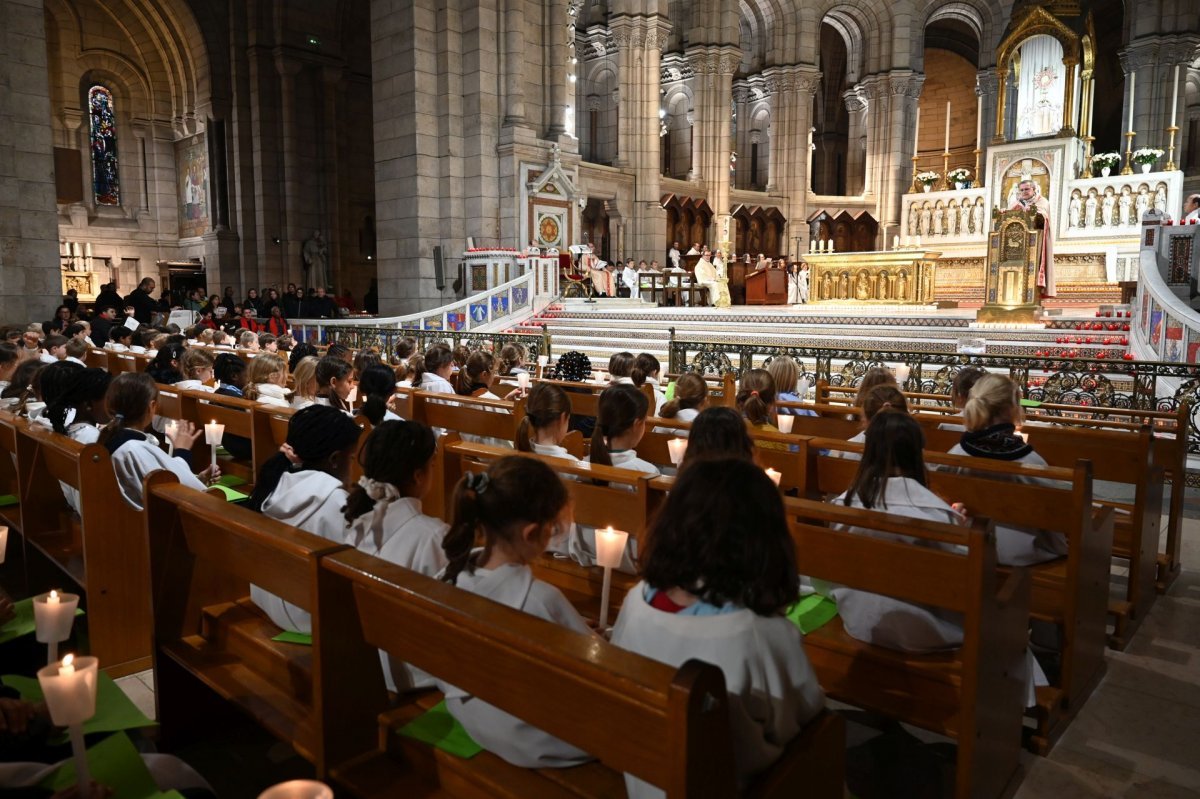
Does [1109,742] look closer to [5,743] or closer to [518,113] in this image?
→ [5,743]

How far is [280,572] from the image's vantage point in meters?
2.09

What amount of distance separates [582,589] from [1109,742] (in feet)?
6.49

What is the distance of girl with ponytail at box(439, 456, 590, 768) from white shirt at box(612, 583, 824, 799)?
0.33 m

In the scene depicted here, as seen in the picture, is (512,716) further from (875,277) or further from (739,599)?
(875,277)

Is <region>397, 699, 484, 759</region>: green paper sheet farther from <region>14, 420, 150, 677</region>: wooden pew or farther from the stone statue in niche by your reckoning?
the stone statue in niche

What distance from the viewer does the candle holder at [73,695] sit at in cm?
150

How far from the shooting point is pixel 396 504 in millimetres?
2518

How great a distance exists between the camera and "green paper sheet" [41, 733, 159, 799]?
67.9 inches

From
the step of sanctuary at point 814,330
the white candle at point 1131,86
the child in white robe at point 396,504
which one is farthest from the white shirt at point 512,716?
the white candle at point 1131,86

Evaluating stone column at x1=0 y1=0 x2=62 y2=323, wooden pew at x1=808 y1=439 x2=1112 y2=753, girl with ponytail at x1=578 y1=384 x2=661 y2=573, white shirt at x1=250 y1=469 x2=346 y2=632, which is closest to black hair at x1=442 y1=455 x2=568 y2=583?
white shirt at x1=250 y1=469 x2=346 y2=632

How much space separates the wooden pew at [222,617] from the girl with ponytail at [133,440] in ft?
2.51

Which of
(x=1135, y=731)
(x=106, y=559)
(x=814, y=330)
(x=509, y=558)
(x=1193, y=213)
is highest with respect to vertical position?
(x=1193, y=213)

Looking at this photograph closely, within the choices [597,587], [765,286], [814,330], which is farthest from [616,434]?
[765,286]

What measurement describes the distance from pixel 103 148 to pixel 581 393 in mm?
24271
